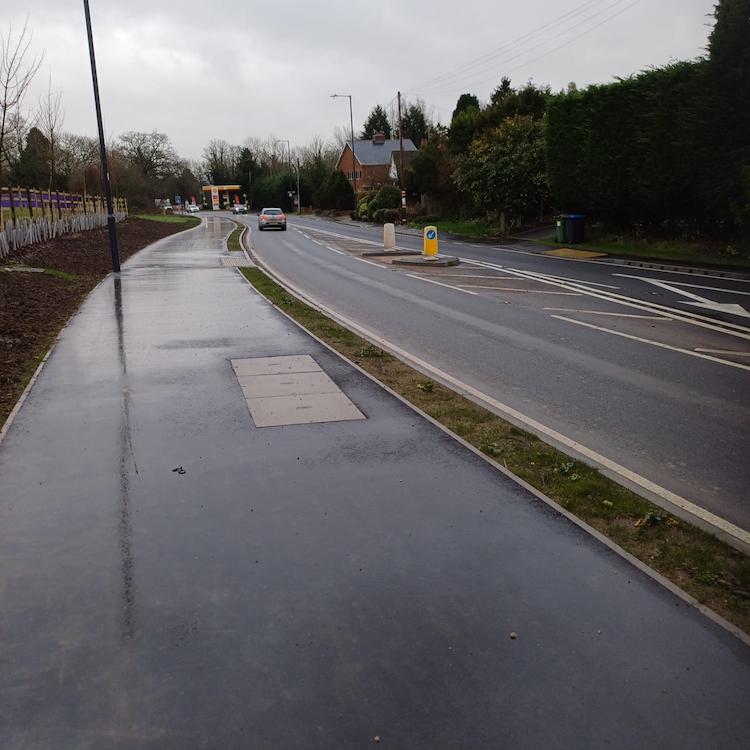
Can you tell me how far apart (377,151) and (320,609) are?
97.9 meters

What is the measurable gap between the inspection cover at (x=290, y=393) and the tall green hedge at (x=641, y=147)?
16.1 metres

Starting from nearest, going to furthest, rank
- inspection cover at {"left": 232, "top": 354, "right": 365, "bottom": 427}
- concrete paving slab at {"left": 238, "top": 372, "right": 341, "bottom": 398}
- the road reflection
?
the road reflection < inspection cover at {"left": 232, "top": 354, "right": 365, "bottom": 427} < concrete paving slab at {"left": 238, "top": 372, "right": 341, "bottom": 398}

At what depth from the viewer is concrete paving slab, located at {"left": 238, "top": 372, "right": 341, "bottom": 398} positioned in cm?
797

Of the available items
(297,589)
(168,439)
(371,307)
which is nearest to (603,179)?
(371,307)

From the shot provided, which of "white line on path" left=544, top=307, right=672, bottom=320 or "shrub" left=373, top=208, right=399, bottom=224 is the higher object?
"shrub" left=373, top=208, right=399, bottom=224

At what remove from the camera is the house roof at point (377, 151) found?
94375 mm

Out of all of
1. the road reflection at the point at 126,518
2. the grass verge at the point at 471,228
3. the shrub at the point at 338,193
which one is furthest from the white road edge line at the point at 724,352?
the shrub at the point at 338,193

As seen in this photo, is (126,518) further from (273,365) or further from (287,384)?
(273,365)

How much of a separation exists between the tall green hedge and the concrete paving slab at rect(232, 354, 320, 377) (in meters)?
15.7

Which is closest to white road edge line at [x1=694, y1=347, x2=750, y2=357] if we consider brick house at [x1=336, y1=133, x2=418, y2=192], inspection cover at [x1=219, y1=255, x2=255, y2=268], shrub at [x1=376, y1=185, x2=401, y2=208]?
inspection cover at [x1=219, y1=255, x2=255, y2=268]

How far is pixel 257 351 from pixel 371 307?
5007 mm

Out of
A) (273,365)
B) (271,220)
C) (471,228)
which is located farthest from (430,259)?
(271,220)

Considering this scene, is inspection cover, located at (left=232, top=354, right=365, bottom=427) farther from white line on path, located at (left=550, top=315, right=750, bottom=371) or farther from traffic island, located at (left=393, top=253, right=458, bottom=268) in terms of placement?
traffic island, located at (left=393, top=253, right=458, bottom=268)

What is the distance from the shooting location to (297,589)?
13.1 ft
